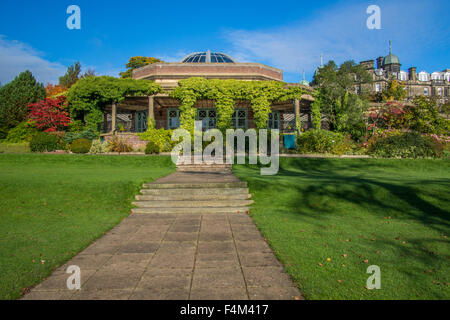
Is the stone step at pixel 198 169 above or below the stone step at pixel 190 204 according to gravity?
above

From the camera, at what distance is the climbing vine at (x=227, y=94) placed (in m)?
19.2

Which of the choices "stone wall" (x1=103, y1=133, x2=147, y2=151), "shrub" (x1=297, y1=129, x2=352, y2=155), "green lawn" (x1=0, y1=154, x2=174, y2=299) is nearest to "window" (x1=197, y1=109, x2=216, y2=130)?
"stone wall" (x1=103, y1=133, x2=147, y2=151)

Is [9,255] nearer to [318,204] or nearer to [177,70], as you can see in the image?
[318,204]

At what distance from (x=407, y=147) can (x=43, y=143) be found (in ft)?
74.4

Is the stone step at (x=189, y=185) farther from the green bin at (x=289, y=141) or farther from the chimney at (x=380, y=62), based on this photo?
the chimney at (x=380, y=62)

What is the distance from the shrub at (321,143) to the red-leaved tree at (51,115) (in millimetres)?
17889

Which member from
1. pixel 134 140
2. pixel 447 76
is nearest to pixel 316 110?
pixel 134 140

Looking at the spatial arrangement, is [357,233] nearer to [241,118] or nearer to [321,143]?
[321,143]

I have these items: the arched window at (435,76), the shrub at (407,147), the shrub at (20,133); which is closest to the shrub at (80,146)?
the shrub at (20,133)

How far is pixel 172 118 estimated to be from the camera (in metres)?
23.2

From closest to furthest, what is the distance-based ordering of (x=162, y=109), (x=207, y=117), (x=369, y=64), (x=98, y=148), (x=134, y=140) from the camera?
(x=98, y=148) < (x=134, y=140) < (x=207, y=117) < (x=162, y=109) < (x=369, y=64)

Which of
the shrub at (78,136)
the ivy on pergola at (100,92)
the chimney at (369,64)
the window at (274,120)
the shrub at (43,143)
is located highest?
the chimney at (369,64)
